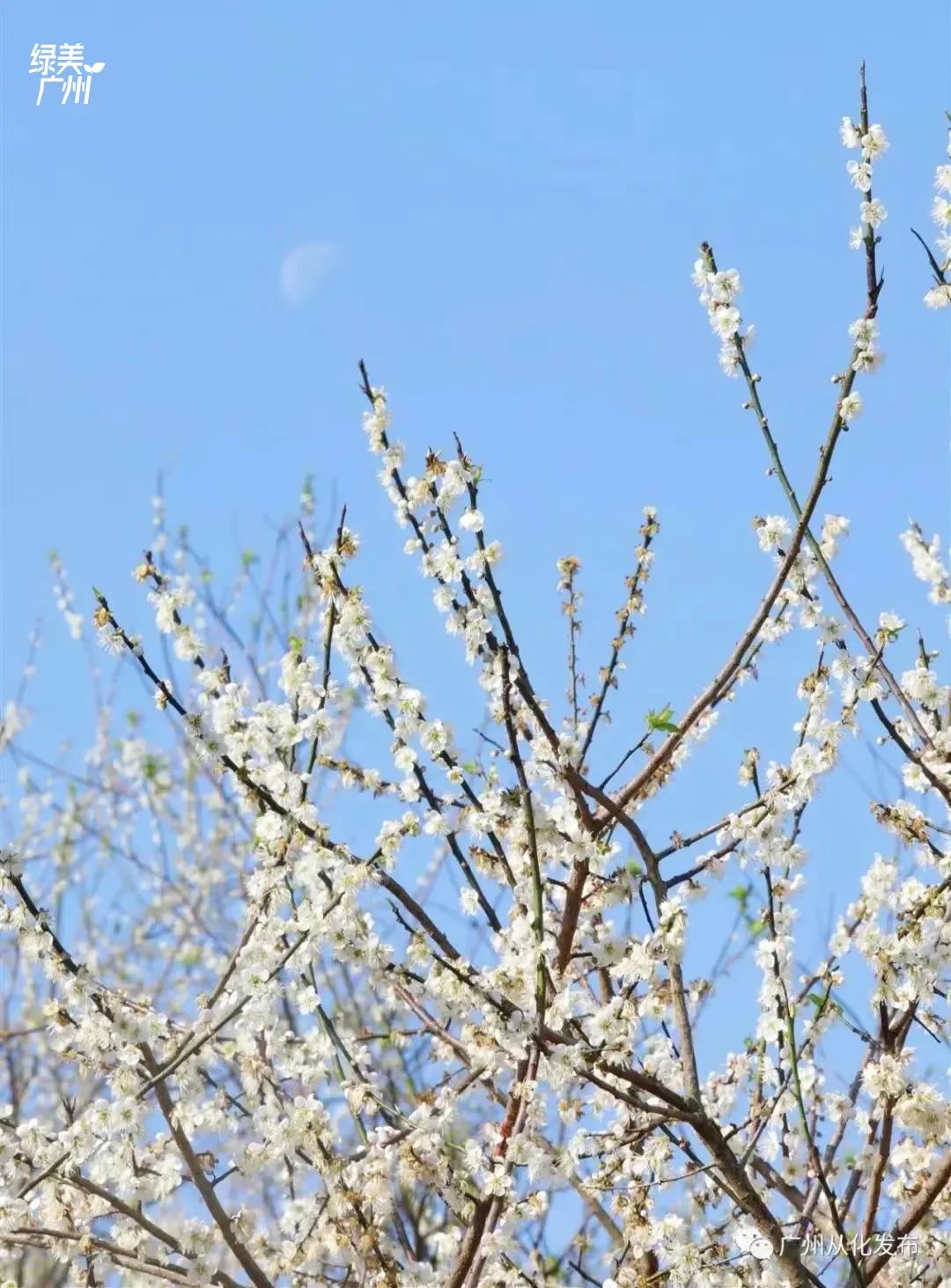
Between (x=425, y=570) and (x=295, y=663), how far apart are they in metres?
0.42

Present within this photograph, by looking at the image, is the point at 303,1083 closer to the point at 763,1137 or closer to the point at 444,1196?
the point at 444,1196

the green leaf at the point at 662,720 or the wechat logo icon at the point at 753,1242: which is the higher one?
the green leaf at the point at 662,720

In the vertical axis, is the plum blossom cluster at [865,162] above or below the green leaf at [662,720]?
above

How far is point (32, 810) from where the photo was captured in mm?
11258
